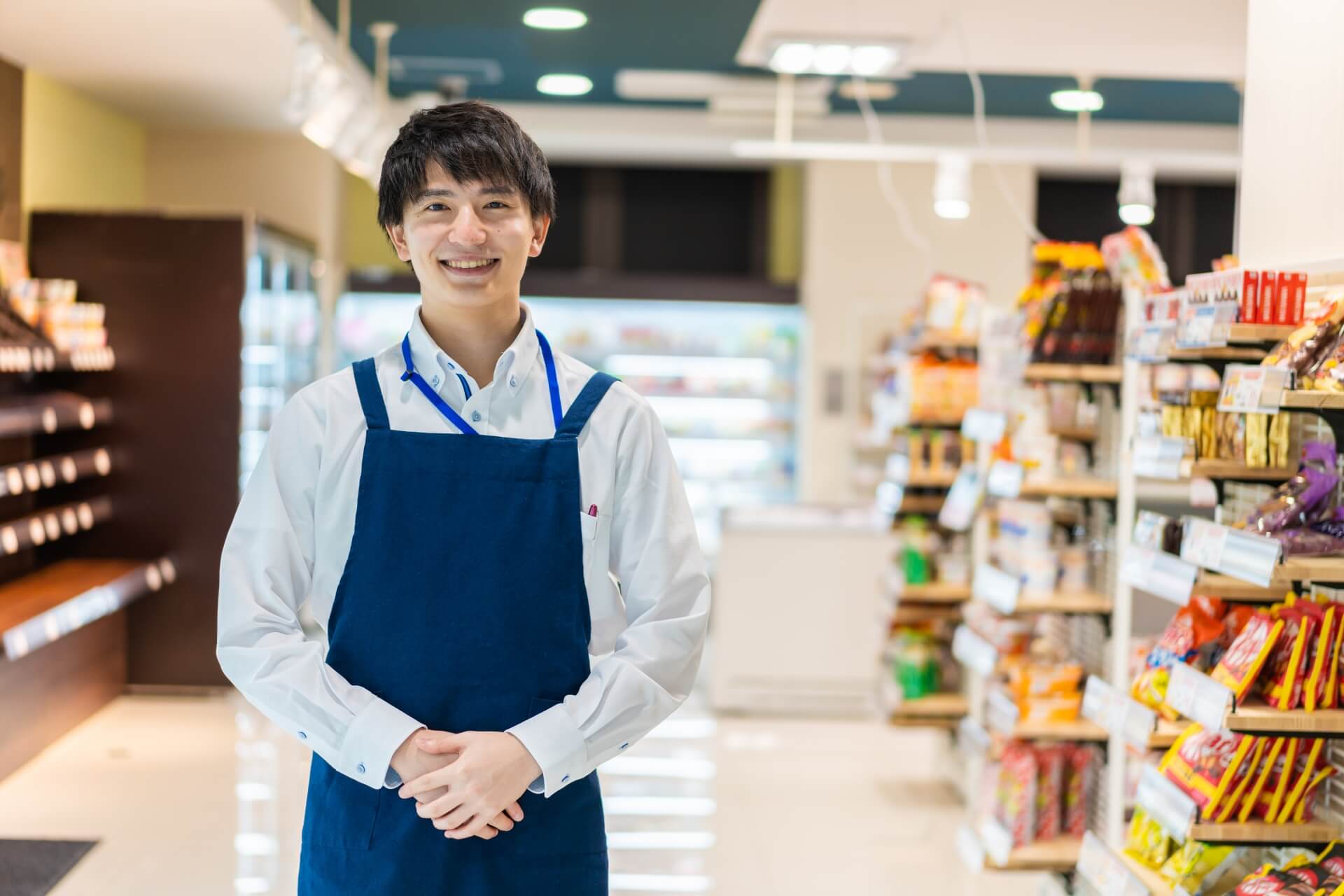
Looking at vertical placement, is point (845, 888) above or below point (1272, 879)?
below

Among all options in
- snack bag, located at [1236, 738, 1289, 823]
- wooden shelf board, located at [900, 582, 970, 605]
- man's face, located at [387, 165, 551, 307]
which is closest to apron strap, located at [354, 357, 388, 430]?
man's face, located at [387, 165, 551, 307]

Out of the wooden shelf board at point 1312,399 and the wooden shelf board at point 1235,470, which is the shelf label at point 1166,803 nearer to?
the wooden shelf board at point 1235,470

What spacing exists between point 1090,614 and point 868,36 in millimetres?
2754

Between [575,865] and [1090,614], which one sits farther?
[1090,614]

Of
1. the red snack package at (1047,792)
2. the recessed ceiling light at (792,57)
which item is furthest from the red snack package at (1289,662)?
the recessed ceiling light at (792,57)

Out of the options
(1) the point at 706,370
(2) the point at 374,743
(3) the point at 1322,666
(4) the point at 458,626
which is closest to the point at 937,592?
(3) the point at 1322,666

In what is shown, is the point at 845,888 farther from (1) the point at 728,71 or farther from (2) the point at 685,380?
(2) the point at 685,380

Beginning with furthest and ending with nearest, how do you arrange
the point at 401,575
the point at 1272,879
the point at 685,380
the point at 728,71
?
the point at 685,380 → the point at 728,71 → the point at 1272,879 → the point at 401,575

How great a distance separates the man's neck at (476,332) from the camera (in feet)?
5.90

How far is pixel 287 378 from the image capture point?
799 centimetres

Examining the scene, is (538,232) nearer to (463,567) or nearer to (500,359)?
(500,359)

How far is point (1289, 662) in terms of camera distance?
90.3 inches

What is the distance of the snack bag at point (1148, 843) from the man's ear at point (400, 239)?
72.1 inches

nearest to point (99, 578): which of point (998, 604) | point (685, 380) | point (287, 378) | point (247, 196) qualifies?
point (287, 378)
